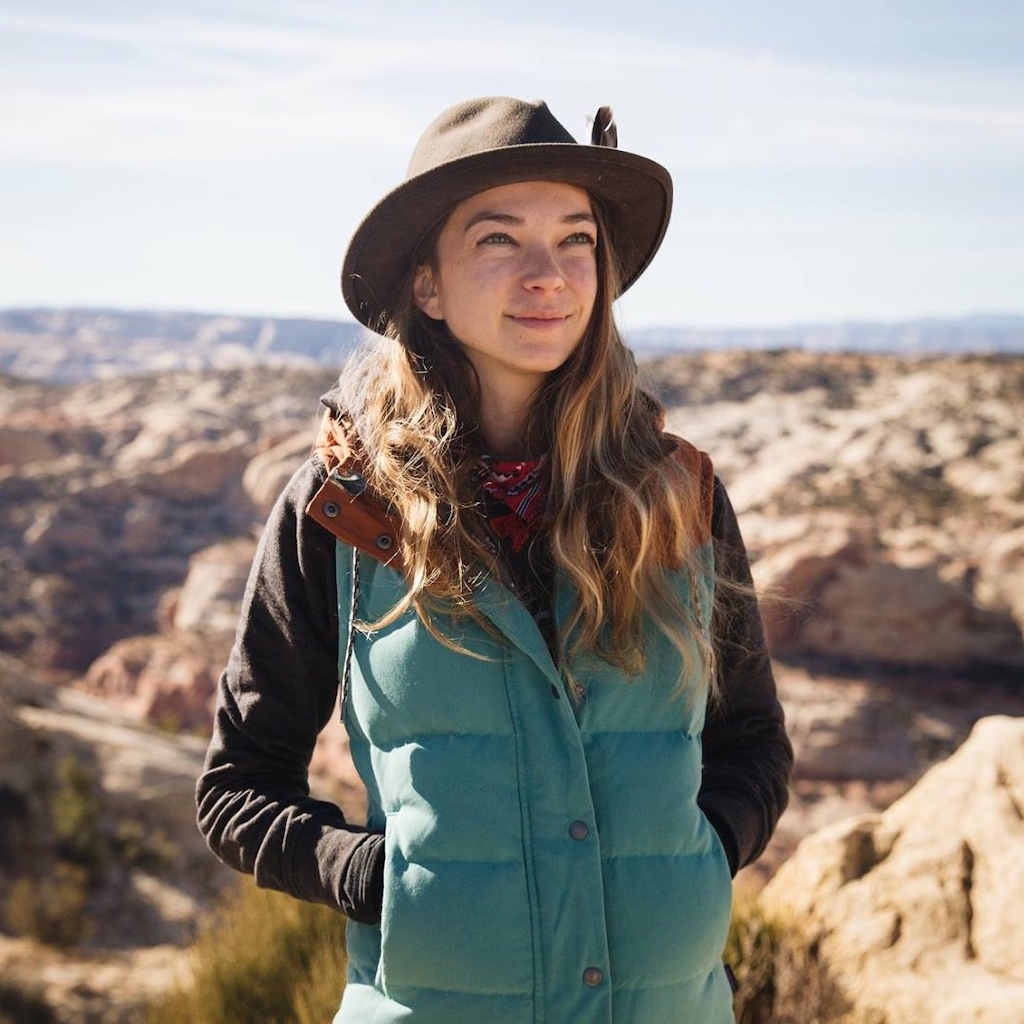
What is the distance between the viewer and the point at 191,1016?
4059 mm

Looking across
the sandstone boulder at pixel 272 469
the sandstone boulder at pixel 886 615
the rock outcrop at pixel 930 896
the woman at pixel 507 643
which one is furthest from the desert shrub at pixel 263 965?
the sandstone boulder at pixel 272 469

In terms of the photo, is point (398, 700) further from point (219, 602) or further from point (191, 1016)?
point (219, 602)

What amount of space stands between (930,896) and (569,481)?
6.49 feet

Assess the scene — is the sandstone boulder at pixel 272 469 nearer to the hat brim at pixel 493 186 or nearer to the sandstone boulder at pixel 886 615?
the sandstone boulder at pixel 886 615

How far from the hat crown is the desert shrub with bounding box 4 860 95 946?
6.53 metres

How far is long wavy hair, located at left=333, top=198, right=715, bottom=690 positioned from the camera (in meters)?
1.89

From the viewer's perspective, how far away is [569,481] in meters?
2.04

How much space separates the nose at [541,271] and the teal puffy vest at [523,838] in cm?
55

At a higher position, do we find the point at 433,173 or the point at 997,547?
the point at 433,173

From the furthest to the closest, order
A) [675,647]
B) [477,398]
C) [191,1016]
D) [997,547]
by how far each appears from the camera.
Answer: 1. [997,547]
2. [191,1016]
3. [477,398]
4. [675,647]

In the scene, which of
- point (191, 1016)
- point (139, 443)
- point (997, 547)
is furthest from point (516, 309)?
point (139, 443)

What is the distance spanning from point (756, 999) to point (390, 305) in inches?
91.4

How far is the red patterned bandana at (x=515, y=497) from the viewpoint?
2.05m

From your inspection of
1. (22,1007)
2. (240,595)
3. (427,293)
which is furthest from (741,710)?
(240,595)
